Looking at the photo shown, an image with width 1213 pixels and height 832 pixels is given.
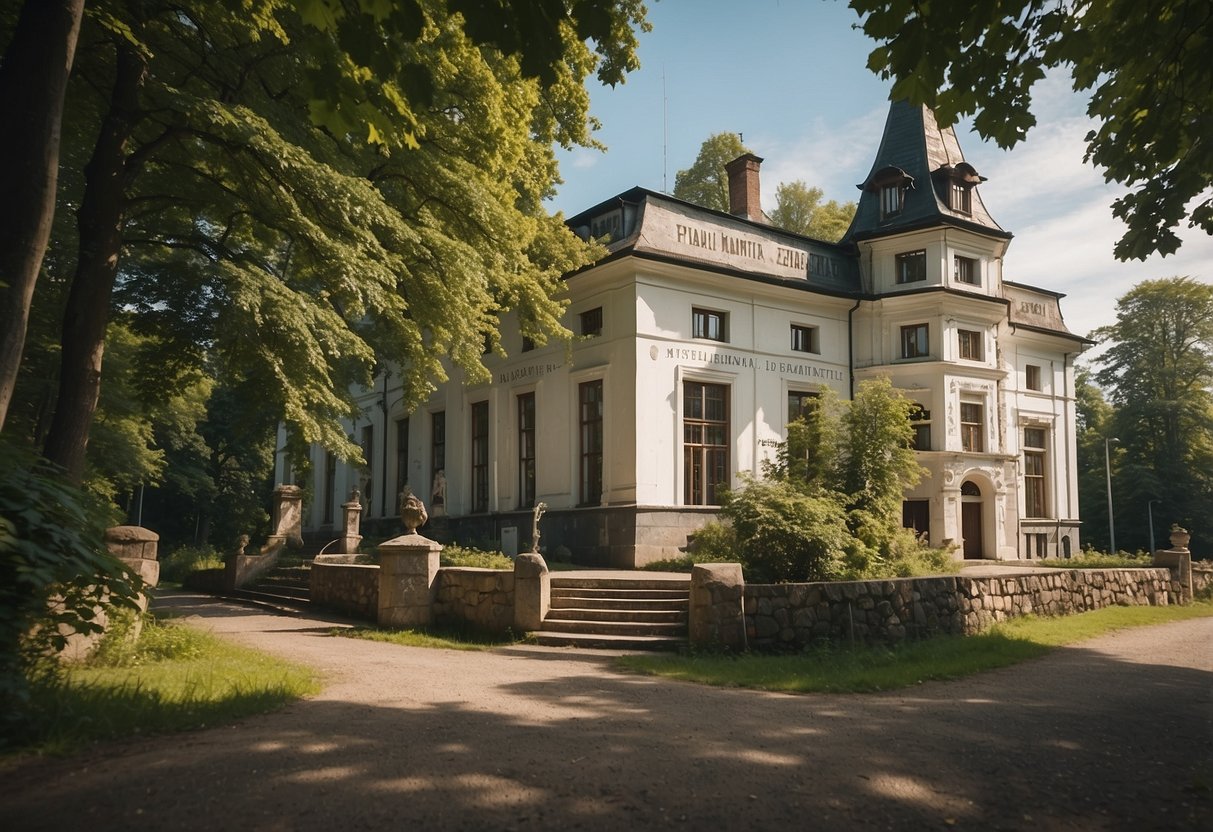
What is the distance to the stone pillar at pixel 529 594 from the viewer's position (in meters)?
11.8

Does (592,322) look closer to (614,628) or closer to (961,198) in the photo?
(614,628)

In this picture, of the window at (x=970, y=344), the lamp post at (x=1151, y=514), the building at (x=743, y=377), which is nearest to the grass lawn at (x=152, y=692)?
the building at (x=743, y=377)

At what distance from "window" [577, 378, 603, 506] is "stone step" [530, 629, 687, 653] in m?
9.56

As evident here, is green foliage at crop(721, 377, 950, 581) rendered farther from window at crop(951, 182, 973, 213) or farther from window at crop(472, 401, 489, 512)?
window at crop(951, 182, 973, 213)

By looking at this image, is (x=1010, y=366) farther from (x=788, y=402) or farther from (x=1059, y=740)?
(x=1059, y=740)

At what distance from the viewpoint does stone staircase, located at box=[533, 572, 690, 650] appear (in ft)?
37.1

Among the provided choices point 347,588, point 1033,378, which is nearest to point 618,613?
point 347,588

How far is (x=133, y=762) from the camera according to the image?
15.2ft

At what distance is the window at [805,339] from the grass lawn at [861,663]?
11995mm

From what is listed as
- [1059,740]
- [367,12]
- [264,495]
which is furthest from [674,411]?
[264,495]

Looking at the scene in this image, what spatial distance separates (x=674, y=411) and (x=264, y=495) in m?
33.3

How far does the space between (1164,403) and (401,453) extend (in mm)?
37468

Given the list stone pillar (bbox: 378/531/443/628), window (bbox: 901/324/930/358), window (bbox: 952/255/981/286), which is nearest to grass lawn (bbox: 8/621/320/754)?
stone pillar (bbox: 378/531/443/628)

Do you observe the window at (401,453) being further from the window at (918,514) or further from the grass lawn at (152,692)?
the grass lawn at (152,692)
